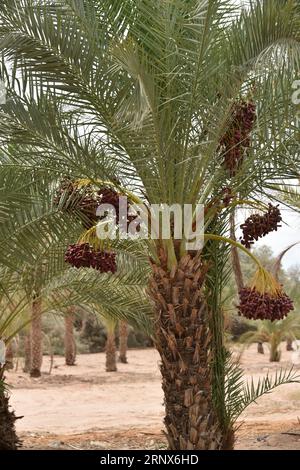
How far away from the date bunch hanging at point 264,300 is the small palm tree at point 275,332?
493 inches

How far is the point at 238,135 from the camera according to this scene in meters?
4.68

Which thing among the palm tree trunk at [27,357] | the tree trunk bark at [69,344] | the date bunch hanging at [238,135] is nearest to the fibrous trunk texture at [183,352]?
the date bunch hanging at [238,135]

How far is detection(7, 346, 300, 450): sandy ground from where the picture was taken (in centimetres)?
855

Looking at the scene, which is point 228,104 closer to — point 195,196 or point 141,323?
point 195,196

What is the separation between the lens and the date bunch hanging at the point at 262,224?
4.80 metres

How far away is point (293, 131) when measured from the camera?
16.5 ft

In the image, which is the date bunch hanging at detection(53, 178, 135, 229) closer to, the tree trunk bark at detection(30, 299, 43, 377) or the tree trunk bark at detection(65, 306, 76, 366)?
the tree trunk bark at detection(30, 299, 43, 377)

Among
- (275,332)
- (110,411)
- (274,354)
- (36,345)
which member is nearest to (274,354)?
(274,354)

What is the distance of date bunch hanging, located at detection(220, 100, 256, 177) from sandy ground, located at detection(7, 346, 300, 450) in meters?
2.91

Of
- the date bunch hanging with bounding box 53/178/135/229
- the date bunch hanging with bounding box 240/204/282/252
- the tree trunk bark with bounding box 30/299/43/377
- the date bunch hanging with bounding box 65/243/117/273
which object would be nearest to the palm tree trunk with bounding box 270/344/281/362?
the tree trunk bark with bounding box 30/299/43/377
